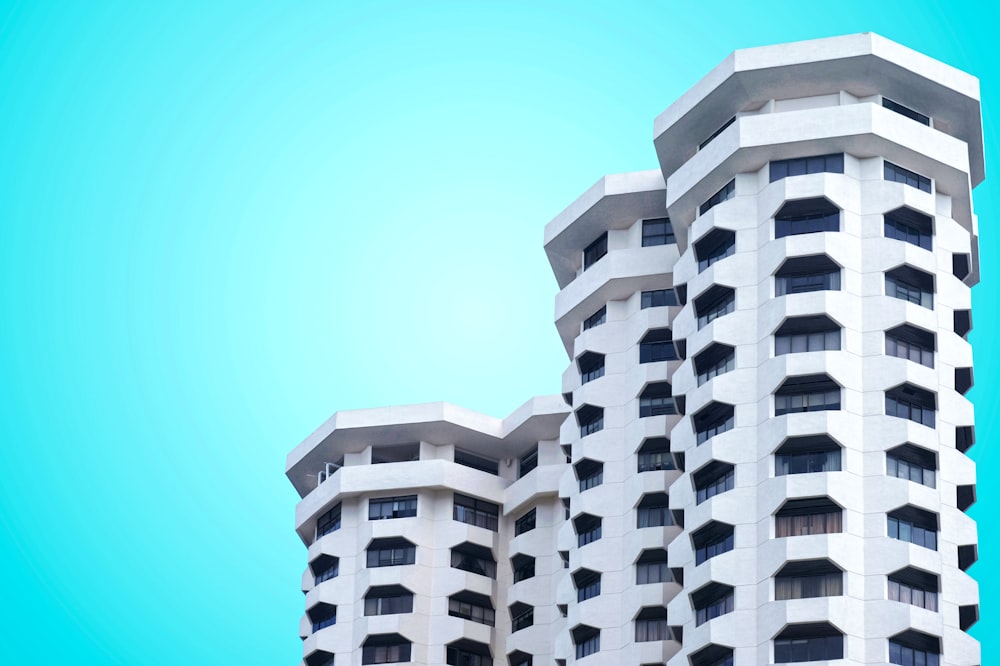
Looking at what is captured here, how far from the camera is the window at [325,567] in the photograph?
126312 mm

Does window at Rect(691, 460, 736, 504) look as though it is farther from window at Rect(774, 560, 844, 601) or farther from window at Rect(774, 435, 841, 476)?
window at Rect(774, 560, 844, 601)

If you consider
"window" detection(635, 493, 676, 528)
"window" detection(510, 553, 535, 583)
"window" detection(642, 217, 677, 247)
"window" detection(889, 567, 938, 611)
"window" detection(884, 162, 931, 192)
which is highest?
"window" detection(642, 217, 677, 247)

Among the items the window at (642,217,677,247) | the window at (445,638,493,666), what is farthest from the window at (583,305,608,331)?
the window at (445,638,493,666)

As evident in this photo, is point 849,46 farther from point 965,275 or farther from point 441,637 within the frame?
point 441,637

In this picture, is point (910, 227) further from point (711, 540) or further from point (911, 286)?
point (711, 540)

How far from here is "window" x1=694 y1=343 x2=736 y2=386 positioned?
100125 mm

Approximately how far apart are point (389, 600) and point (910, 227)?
1621 inches

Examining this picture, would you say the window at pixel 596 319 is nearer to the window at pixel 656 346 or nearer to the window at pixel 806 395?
the window at pixel 656 346

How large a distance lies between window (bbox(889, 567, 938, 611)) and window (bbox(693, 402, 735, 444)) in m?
11.3

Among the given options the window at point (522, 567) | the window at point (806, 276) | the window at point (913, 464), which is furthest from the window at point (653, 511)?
the window at point (522, 567)

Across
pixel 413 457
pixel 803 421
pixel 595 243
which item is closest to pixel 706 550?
pixel 803 421

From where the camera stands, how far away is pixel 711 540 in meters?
97.1

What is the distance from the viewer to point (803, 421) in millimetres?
95125

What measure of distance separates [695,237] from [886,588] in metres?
22.4
